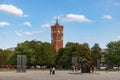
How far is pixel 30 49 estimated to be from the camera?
123125 mm

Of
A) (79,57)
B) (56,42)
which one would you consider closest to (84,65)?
(79,57)

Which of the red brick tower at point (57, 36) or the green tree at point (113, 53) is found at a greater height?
the red brick tower at point (57, 36)

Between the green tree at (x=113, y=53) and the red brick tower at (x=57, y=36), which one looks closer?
the green tree at (x=113, y=53)

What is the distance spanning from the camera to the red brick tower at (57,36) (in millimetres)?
188250

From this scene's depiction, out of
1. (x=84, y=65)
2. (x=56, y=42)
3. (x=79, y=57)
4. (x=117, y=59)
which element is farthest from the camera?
(x=56, y=42)

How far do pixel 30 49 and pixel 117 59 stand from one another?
1235 inches

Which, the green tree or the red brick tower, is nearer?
the green tree

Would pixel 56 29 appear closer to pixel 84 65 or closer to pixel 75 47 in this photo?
pixel 75 47

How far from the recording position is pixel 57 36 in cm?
19012

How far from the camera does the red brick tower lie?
188250 millimetres

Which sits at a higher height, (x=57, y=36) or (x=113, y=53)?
(x=57, y=36)

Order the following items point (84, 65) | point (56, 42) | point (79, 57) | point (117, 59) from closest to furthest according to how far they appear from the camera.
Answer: point (84, 65)
point (79, 57)
point (117, 59)
point (56, 42)

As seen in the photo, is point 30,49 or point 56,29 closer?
point 30,49

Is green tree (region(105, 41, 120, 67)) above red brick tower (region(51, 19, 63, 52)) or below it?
below
